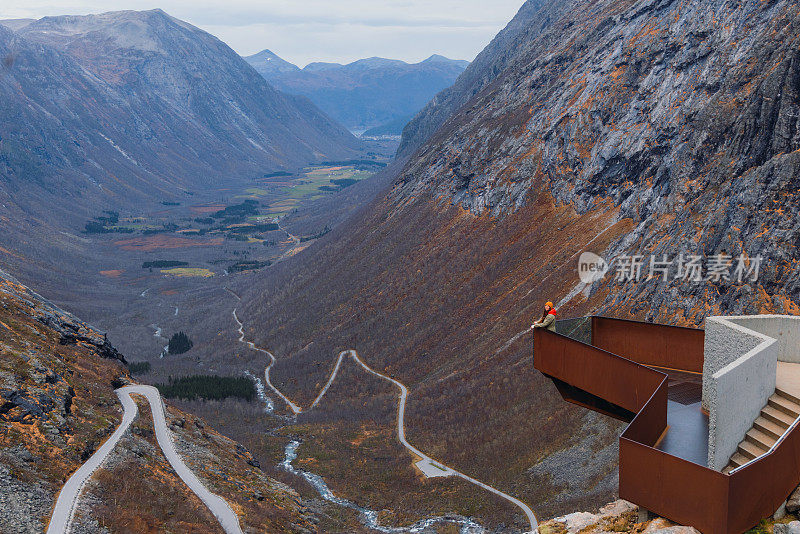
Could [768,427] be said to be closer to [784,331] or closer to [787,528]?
[787,528]

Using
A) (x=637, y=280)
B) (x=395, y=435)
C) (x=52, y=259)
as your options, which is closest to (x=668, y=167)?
(x=637, y=280)

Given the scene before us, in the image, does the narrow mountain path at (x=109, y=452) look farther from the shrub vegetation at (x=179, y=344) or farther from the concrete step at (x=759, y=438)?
the shrub vegetation at (x=179, y=344)

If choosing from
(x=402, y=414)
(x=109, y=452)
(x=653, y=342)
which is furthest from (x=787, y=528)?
(x=402, y=414)

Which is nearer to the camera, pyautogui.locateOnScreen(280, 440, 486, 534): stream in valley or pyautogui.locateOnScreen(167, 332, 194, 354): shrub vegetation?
pyautogui.locateOnScreen(280, 440, 486, 534): stream in valley

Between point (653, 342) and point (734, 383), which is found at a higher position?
point (734, 383)

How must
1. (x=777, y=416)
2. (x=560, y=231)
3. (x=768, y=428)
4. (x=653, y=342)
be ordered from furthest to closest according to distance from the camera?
(x=560, y=231), (x=653, y=342), (x=777, y=416), (x=768, y=428)

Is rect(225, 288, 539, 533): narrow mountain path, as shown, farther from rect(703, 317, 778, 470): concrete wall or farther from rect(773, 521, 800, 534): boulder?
rect(773, 521, 800, 534): boulder

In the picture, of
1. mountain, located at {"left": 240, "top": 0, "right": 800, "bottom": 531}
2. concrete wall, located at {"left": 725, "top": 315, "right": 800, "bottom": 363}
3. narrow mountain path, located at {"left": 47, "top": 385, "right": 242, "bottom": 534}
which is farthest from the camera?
mountain, located at {"left": 240, "top": 0, "right": 800, "bottom": 531}

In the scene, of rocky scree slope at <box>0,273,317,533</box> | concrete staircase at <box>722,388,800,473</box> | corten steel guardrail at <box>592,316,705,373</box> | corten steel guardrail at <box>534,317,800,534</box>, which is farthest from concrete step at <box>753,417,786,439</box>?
rocky scree slope at <box>0,273,317,533</box>
